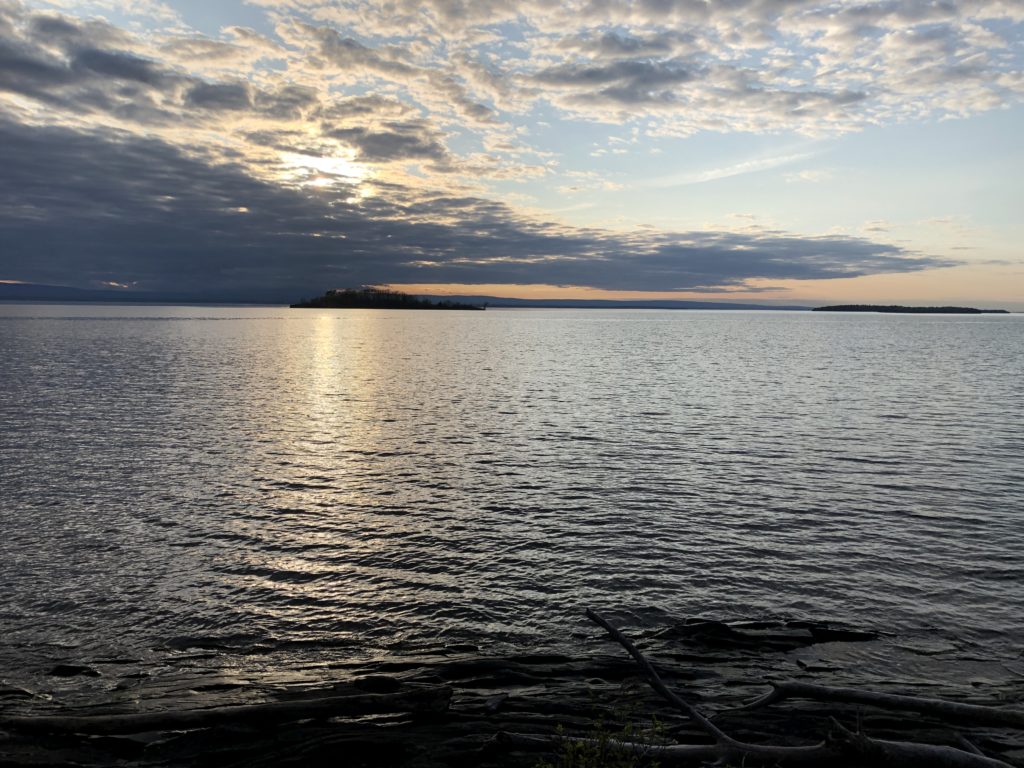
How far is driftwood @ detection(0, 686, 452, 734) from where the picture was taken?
12.9m

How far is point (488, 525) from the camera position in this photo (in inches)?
1119

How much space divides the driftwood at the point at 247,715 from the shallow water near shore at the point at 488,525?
3.42m

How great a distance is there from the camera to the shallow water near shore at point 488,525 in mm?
19031

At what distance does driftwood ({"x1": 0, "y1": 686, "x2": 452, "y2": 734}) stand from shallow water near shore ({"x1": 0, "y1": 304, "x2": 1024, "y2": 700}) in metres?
3.42

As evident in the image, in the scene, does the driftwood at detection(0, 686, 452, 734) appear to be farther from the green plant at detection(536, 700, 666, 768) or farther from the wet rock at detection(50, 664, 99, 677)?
the green plant at detection(536, 700, 666, 768)

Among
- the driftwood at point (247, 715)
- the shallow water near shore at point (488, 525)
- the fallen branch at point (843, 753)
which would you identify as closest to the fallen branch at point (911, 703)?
the fallen branch at point (843, 753)

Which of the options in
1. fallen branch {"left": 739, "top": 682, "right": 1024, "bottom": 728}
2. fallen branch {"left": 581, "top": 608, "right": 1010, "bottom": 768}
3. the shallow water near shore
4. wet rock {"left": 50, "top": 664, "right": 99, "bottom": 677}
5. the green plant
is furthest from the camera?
the shallow water near shore

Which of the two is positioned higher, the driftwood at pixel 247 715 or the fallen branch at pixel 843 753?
the fallen branch at pixel 843 753

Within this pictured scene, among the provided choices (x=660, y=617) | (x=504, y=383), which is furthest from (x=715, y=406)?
(x=660, y=617)

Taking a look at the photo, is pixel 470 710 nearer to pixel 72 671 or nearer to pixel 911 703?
pixel 911 703

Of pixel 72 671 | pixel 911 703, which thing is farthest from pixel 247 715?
pixel 911 703

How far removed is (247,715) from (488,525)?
15752mm

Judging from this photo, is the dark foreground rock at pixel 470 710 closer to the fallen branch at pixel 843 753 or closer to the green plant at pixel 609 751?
the green plant at pixel 609 751

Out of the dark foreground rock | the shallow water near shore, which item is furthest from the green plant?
the shallow water near shore
